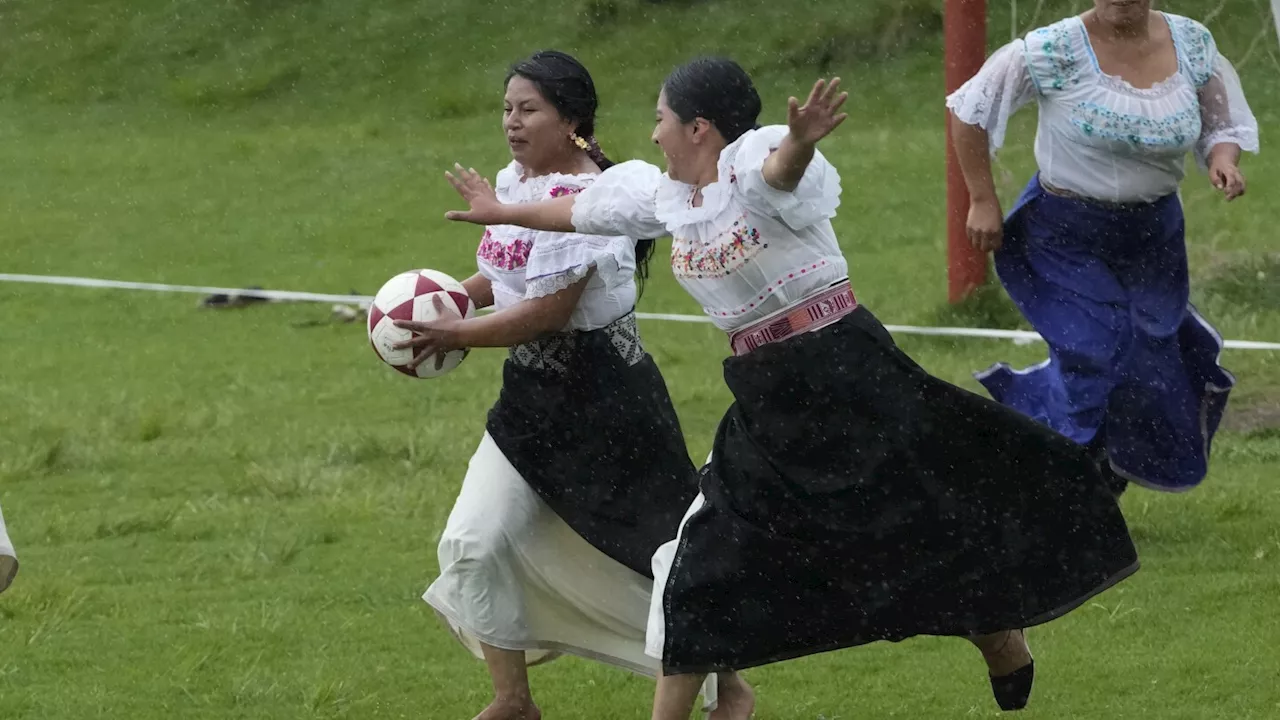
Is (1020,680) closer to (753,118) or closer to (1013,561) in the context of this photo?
(1013,561)

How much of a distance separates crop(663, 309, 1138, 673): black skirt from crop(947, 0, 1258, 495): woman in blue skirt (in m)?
1.52

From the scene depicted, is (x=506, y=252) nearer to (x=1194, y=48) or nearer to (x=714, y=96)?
(x=714, y=96)

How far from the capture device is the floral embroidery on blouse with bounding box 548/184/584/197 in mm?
4797

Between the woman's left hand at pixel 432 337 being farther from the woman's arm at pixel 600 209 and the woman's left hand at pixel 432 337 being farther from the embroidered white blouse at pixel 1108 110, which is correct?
the embroidered white blouse at pixel 1108 110

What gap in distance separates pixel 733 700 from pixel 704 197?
52.5 inches

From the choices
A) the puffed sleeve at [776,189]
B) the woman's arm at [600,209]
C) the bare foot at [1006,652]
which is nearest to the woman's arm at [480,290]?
the woman's arm at [600,209]

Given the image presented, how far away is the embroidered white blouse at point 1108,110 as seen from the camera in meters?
5.57

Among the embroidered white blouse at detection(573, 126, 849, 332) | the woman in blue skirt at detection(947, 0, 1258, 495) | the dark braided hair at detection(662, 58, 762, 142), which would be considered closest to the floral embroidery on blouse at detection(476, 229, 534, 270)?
the embroidered white blouse at detection(573, 126, 849, 332)

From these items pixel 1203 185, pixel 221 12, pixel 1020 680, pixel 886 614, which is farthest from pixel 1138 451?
pixel 221 12

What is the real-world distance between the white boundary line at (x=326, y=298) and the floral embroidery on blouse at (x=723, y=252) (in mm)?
4928

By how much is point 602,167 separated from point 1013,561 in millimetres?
1477

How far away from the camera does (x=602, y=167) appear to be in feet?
16.1

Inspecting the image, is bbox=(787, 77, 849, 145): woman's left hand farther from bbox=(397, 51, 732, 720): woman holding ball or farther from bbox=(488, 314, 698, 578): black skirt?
bbox=(488, 314, 698, 578): black skirt

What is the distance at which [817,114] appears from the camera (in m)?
3.89
